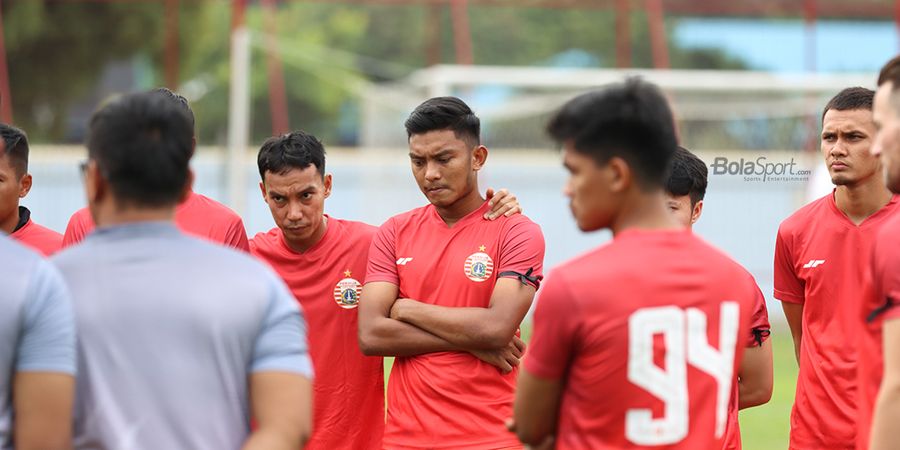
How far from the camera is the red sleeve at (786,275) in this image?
19.2 ft

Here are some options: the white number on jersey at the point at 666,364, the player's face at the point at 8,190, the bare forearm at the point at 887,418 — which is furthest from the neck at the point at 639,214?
the player's face at the point at 8,190

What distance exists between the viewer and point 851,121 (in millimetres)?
5621

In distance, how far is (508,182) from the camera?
18.8 m

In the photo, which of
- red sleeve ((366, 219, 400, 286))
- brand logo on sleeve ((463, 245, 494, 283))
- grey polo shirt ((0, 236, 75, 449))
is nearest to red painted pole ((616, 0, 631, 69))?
red sleeve ((366, 219, 400, 286))

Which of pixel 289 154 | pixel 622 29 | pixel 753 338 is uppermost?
pixel 622 29

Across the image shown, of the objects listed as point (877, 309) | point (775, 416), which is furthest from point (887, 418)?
point (775, 416)

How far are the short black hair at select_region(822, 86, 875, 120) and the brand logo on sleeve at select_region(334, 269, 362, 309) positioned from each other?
8.17ft

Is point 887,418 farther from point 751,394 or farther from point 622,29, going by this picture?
point 622,29

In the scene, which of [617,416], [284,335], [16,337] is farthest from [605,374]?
[16,337]

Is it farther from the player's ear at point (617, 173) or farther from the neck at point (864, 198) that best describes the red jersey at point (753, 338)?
the player's ear at point (617, 173)

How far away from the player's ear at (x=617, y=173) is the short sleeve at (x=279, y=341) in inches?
39.0

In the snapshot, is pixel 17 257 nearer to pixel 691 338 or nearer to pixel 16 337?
pixel 16 337

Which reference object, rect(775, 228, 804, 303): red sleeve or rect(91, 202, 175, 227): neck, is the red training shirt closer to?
rect(91, 202, 175, 227): neck

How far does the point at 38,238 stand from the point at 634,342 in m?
3.43
